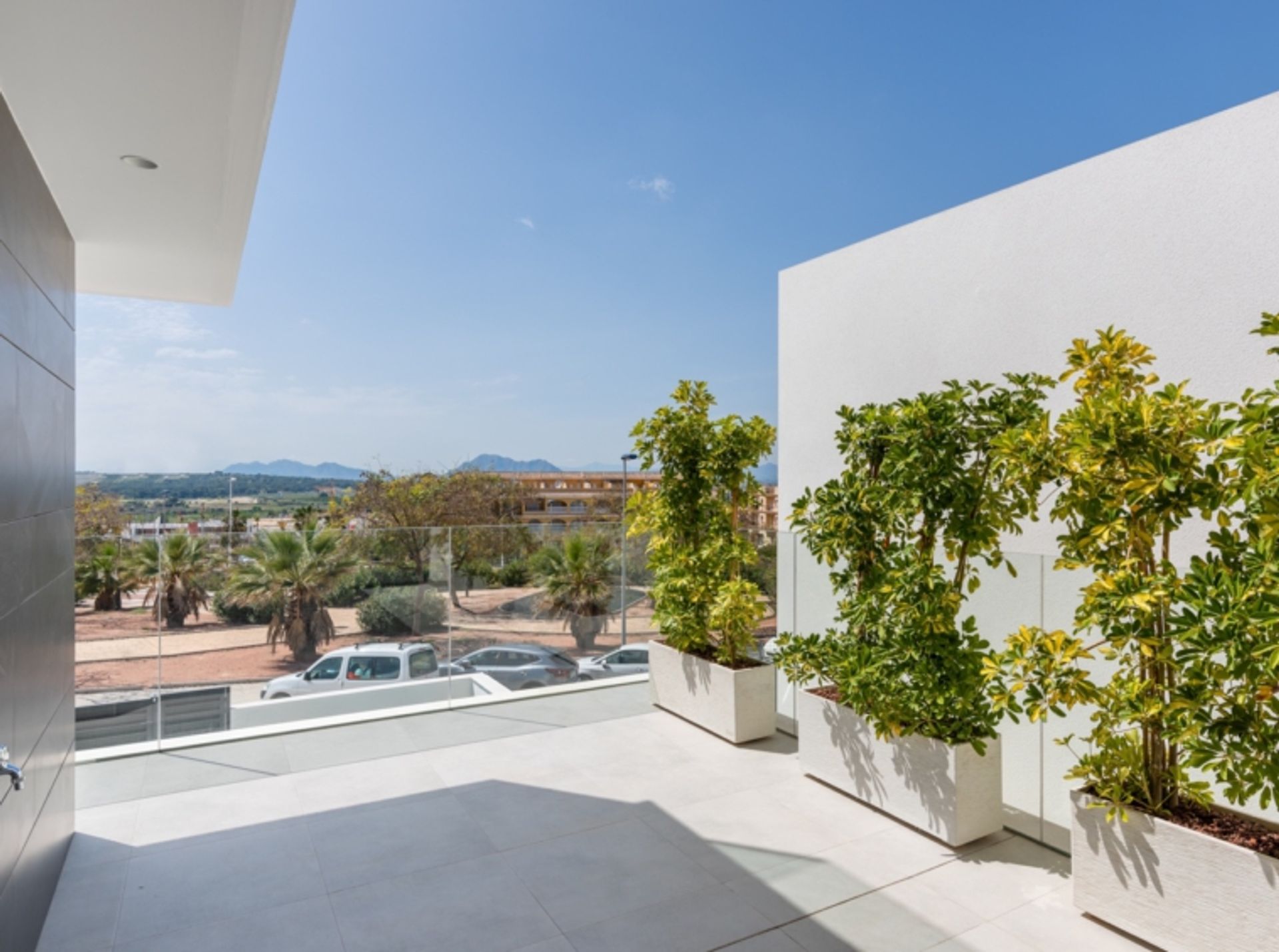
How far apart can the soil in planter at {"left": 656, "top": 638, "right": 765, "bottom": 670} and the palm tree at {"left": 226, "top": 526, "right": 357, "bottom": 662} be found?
8.26ft

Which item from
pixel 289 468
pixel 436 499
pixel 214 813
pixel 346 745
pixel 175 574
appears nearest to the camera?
pixel 214 813

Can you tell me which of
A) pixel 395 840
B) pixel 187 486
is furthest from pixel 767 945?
pixel 187 486

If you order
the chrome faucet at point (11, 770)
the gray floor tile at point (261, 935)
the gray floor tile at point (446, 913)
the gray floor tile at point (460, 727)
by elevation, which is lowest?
the gray floor tile at point (261, 935)

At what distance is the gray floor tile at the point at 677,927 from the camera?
8.54ft

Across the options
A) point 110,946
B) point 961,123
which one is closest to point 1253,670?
point 110,946

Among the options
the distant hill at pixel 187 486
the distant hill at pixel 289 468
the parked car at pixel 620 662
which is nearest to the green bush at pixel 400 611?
the parked car at pixel 620 662

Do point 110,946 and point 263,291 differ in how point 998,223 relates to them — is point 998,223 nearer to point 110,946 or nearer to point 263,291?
point 110,946

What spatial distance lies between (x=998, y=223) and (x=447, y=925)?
4321 millimetres

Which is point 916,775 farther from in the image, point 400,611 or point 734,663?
point 400,611

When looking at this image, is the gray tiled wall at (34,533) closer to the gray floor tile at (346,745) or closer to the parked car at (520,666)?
the gray floor tile at (346,745)

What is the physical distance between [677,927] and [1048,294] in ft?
11.5

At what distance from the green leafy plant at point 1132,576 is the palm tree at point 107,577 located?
Answer: 15.6ft

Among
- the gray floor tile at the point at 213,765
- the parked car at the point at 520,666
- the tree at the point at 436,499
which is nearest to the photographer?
the gray floor tile at the point at 213,765

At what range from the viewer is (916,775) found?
3359 mm
